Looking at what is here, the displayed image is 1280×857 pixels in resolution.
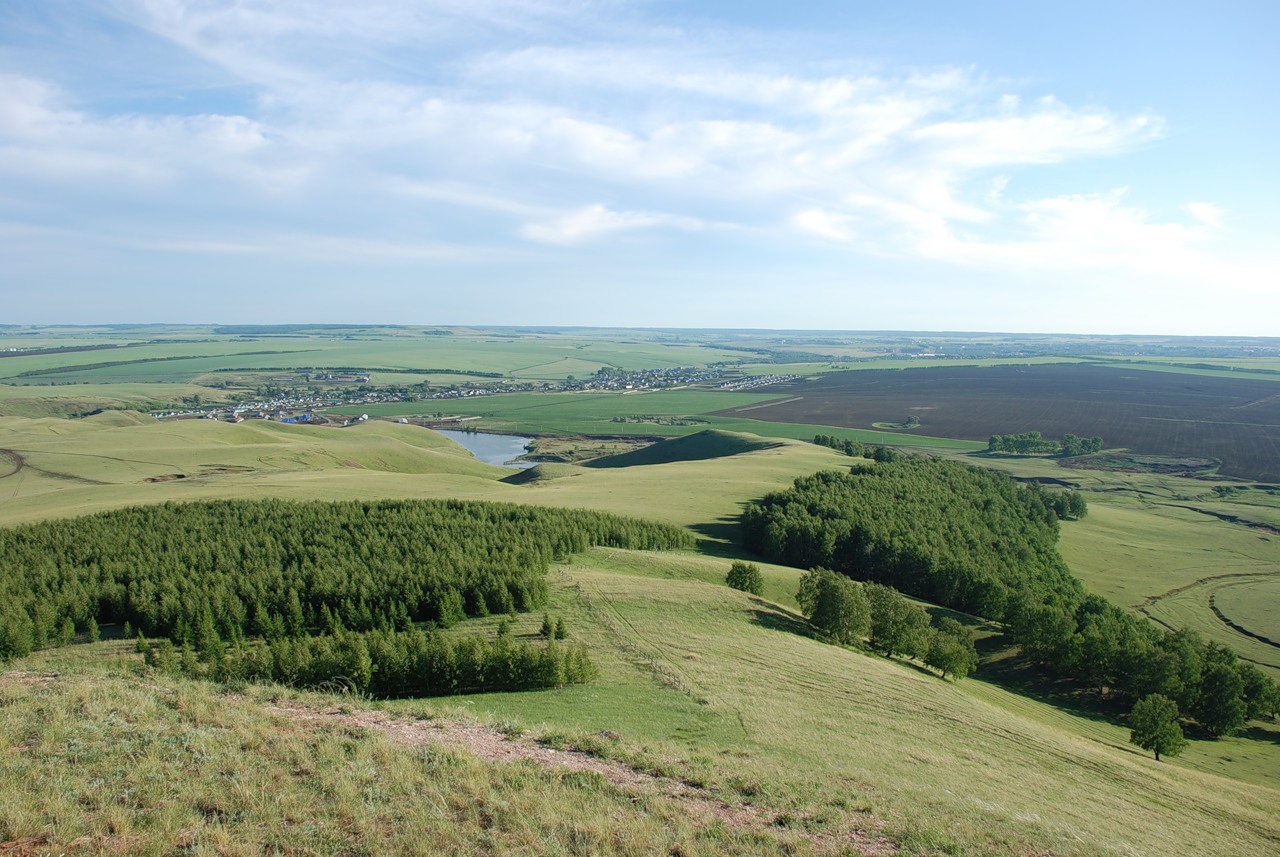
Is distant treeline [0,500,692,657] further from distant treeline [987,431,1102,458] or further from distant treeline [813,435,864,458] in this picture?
distant treeline [987,431,1102,458]

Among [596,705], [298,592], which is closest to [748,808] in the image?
[596,705]

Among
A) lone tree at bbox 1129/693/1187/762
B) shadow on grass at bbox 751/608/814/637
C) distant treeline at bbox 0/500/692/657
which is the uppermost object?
distant treeline at bbox 0/500/692/657

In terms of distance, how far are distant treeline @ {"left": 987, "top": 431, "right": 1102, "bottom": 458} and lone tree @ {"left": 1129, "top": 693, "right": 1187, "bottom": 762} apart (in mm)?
121971

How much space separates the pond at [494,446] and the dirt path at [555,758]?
11661 cm

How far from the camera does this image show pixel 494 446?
164 m

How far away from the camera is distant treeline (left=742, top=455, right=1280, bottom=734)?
46281 mm

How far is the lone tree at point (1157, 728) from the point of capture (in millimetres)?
38531

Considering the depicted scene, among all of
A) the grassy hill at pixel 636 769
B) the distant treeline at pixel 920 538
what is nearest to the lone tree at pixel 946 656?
the grassy hill at pixel 636 769

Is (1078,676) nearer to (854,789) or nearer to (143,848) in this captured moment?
(854,789)

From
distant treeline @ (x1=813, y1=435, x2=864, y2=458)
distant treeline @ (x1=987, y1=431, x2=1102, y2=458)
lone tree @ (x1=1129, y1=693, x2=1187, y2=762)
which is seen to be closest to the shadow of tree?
lone tree @ (x1=1129, y1=693, x2=1187, y2=762)

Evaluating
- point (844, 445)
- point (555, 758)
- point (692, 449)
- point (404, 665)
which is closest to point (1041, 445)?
point (844, 445)

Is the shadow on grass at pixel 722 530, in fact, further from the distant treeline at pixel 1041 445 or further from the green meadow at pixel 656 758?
the distant treeline at pixel 1041 445

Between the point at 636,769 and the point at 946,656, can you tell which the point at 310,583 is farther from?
the point at 946,656

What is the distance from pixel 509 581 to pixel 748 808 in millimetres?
25861
